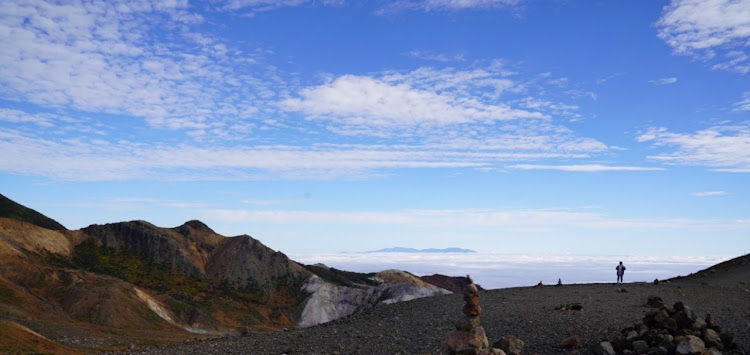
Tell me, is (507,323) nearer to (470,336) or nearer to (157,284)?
(470,336)

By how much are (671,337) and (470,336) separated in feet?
24.6

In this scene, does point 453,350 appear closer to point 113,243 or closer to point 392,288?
point 392,288

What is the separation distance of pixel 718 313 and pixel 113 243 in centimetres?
11651

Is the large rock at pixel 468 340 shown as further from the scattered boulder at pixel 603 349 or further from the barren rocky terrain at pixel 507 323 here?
the scattered boulder at pixel 603 349

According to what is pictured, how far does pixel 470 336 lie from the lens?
19.4 m

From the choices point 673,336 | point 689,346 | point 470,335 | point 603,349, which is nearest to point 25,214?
point 470,335

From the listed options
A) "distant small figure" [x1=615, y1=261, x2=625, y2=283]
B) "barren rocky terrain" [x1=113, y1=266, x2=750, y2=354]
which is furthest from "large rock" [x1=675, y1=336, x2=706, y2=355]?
"distant small figure" [x1=615, y1=261, x2=625, y2=283]

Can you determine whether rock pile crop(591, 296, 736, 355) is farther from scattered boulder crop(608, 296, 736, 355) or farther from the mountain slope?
the mountain slope

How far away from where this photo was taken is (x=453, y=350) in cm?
1955

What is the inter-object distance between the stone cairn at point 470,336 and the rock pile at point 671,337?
16.0 feet

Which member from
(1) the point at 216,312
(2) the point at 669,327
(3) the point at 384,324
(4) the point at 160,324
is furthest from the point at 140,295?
(2) the point at 669,327

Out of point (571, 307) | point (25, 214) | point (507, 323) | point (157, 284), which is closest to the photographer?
point (507, 323)

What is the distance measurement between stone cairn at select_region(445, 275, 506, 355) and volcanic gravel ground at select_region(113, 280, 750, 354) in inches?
150

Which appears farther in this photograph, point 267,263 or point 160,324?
point 267,263
